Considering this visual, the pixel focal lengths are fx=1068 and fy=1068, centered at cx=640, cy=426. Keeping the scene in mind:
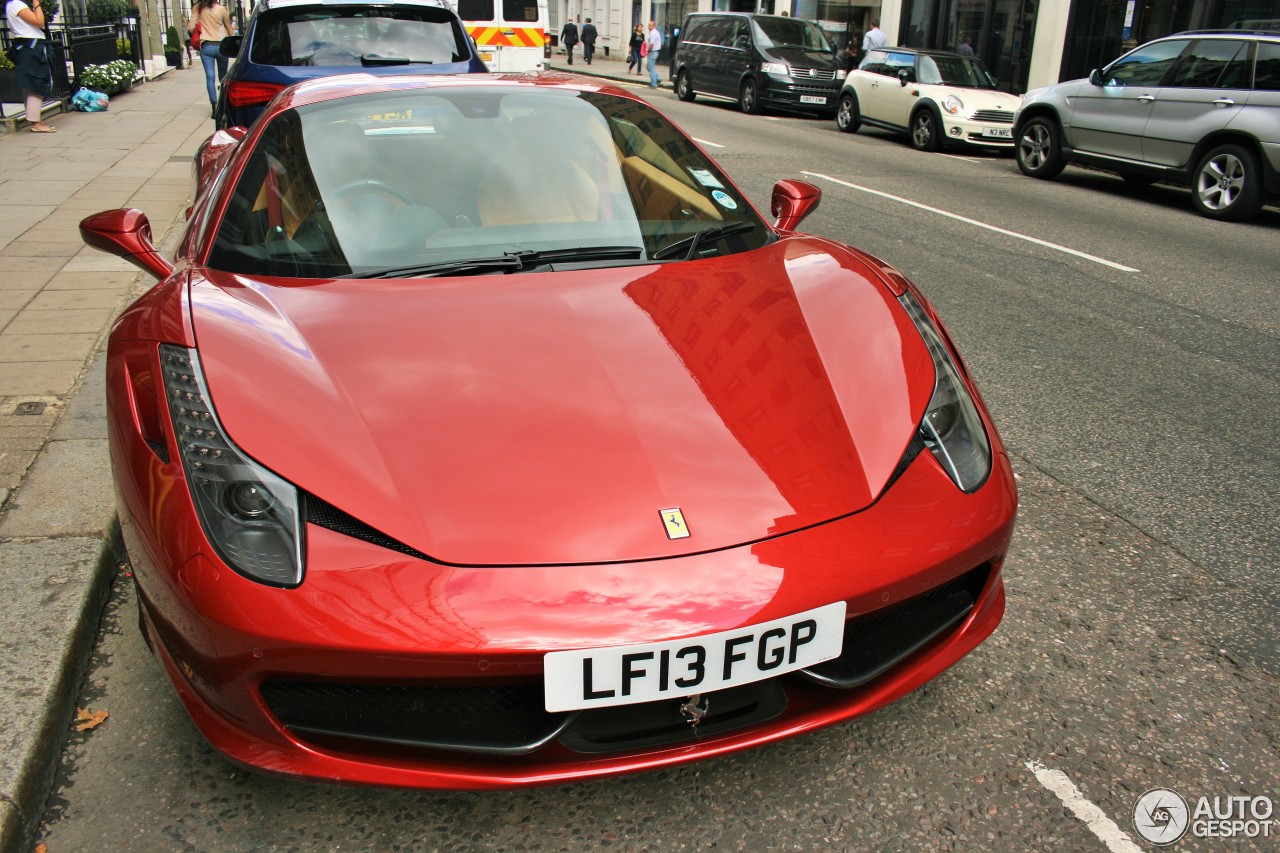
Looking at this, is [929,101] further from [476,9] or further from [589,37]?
[589,37]

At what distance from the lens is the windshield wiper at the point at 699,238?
293 cm

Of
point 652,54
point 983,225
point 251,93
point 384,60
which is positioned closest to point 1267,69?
point 983,225

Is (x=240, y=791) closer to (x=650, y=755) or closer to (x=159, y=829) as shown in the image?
(x=159, y=829)

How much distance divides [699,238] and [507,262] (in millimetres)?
563

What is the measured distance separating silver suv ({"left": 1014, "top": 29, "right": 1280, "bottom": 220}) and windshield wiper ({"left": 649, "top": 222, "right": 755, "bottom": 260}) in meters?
8.47

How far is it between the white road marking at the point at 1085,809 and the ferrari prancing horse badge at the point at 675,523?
3.10 ft

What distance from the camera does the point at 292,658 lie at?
1794mm

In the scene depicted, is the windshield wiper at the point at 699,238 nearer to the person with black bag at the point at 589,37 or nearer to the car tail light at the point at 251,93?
the car tail light at the point at 251,93

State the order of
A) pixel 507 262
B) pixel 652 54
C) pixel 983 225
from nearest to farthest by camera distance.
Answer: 1. pixel 507 262
2. pixel 983 225
3. pixel 652 54

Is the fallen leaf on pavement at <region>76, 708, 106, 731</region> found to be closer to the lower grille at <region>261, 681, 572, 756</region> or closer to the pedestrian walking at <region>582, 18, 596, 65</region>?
the lower grille at <region>261, 681, 572, 756</region>

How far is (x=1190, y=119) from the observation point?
1022cm

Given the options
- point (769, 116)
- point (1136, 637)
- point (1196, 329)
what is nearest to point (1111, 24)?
point (769, 116)

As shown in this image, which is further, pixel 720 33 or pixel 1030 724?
pixel 720 33

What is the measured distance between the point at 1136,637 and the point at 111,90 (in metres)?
19.5
